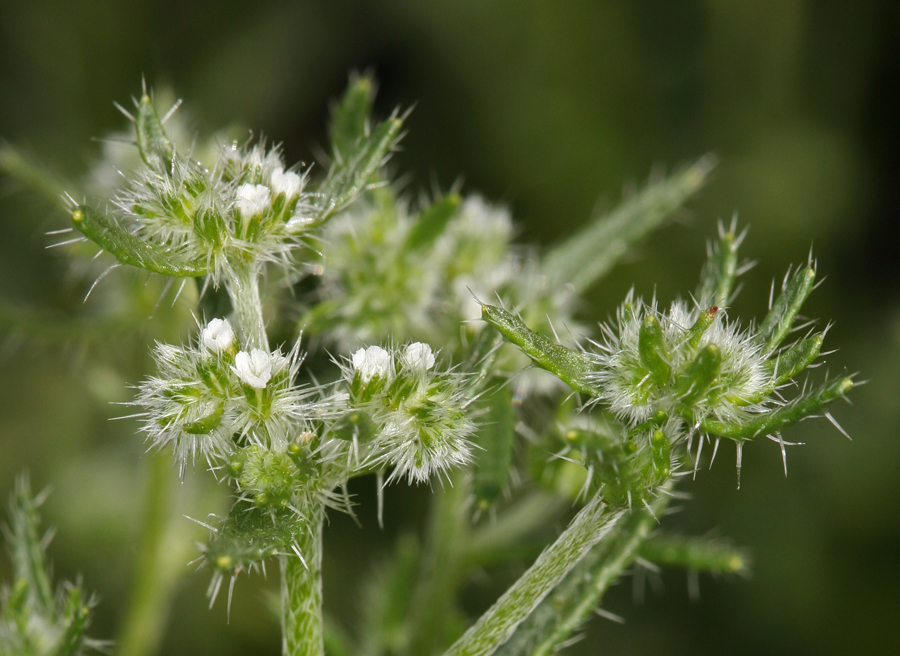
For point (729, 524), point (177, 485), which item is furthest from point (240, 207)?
point (729, 524)

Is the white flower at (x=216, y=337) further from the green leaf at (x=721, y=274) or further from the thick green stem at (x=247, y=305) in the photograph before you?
the green leaf at (x=721, y=274)

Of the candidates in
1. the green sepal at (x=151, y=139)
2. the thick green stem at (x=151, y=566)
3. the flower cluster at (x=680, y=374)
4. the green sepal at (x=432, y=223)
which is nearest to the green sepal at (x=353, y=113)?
the green sepal at (x=432, y=223)

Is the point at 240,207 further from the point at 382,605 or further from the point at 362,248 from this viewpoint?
the point at 382,605

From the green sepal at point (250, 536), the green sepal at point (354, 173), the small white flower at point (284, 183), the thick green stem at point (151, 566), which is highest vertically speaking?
the green sepal at point (354, 173)

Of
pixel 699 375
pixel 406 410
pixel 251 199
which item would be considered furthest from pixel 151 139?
pixel 699 375

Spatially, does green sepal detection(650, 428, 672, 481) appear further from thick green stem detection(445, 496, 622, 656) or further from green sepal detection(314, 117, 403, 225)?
green sepal detection(314, 117, 403, 225)

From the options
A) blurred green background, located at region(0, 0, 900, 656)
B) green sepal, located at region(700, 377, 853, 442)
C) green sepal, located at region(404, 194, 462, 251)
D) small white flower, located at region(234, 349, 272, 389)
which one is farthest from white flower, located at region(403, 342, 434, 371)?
blurred green background, located at region(0, 0, 900, 656)
